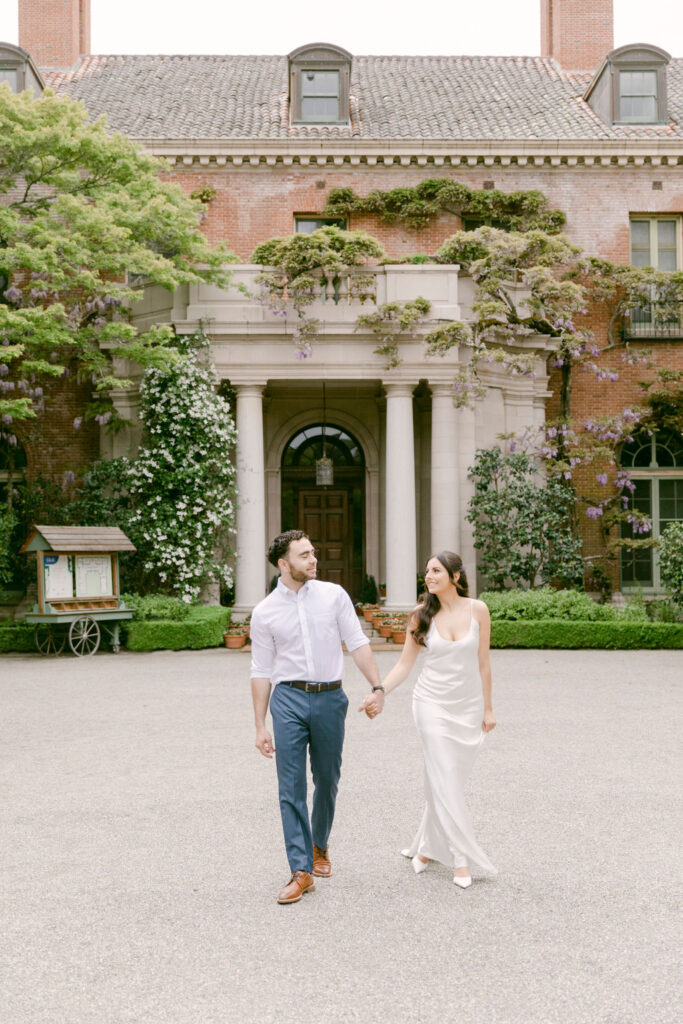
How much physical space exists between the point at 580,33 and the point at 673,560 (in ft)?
58.5

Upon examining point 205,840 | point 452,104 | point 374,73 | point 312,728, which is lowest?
point 205,840

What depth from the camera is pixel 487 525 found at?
1939 cm

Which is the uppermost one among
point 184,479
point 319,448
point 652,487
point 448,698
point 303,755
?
point 319,448

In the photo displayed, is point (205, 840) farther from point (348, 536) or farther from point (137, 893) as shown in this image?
point (348, 536)

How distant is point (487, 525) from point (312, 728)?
1457 cm

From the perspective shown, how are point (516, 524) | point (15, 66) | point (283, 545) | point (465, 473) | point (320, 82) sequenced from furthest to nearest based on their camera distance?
point (320, 82)
point (15, 66)
point (465, 473)
point (516, 524)
point (283, 545)

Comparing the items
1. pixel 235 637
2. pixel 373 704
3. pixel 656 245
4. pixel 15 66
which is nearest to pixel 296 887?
pixel 373 704

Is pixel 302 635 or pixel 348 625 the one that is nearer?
pixel 302 635

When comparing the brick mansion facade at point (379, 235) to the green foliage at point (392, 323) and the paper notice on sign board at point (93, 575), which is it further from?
the paper notice on sign board at point (93, 575)

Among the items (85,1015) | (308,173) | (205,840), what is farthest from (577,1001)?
(308,173)

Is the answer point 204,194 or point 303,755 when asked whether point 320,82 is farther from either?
point 303,755

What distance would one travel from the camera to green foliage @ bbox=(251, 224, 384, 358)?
1888 cm

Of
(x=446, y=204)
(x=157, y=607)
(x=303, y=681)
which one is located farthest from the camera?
(x=446, y=204)

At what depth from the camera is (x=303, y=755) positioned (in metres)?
5.11
